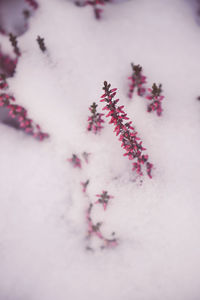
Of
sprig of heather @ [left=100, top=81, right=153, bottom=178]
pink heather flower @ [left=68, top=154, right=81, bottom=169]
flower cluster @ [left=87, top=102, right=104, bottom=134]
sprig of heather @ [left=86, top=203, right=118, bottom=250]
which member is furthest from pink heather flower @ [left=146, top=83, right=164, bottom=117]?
sprig of heather @ [left=86, top=203, right=118, bottom=250]

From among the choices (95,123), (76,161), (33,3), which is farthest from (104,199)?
(33,3)

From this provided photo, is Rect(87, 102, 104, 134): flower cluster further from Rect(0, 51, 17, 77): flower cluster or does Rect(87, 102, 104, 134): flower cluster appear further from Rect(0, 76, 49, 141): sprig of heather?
Rect(0, 51, 17, 77): flower cluster

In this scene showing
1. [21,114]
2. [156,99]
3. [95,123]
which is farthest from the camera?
[21,114]

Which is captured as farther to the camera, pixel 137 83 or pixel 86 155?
pixel 86 155

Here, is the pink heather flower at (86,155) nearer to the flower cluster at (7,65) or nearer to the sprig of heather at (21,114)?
the sprig of heather at (21,114)

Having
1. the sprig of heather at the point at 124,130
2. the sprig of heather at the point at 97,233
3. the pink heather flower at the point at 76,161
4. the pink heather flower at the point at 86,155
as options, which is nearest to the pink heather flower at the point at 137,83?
the sprig of heather at the point at 124,130

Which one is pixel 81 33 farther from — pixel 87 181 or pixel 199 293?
pixel 199 293

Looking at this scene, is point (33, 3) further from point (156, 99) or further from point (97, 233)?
point (97, 233)

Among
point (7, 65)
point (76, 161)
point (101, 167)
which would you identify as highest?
point (7, 65)
